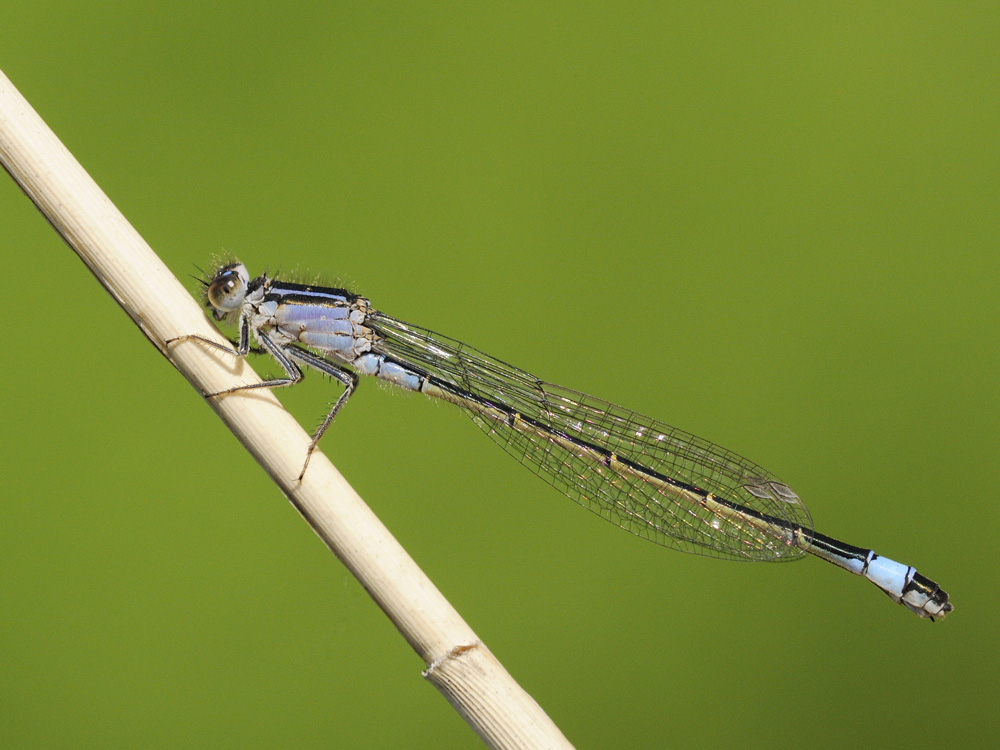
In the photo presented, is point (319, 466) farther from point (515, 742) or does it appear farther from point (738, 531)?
point (738, 531)

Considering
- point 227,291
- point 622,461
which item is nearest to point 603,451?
point 622,461

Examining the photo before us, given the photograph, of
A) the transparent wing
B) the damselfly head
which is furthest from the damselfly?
the damselfly head

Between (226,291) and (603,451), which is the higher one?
(603,451)

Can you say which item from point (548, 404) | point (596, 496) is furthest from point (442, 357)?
point (596, 496)

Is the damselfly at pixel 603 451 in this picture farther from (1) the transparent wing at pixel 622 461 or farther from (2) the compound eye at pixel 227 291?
(2) the compound eye at pixel 227 291

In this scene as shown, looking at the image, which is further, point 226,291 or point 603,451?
point 603,451

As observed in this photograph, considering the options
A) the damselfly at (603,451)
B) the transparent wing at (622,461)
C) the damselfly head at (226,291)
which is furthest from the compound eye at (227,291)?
the transparent wing at (622,461)

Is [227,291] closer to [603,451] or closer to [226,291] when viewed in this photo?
[226,291]
